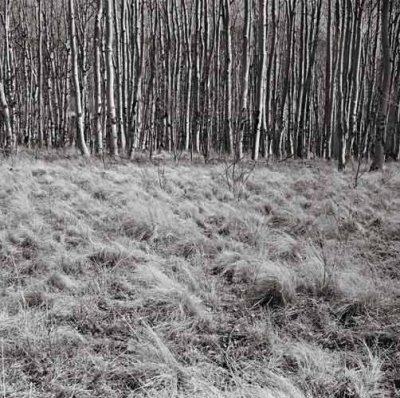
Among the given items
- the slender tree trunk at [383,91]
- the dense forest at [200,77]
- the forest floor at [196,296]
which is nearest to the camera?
the forest floor at [196,296]

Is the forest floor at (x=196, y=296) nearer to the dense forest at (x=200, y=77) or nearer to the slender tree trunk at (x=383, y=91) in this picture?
the dense forest at (x=200, y=77)

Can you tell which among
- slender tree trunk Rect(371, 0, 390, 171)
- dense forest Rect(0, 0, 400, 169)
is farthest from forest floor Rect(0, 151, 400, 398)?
slender tree trunk Rect(371, 0, 390, 171)

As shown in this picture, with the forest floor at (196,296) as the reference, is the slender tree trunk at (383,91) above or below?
above

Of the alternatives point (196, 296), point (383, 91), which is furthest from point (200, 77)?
point (196, 296)

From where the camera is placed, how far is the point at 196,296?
288cm

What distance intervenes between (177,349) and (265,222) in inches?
95.0

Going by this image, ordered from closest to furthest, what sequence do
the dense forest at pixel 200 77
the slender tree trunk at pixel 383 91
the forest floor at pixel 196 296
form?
the forest floor at pixel 196 296 < the slender tree trunk at pixel 383 91 < the dense forest at pixel 200 77

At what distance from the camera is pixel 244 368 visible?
2.09 m

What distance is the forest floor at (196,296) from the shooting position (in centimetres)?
202

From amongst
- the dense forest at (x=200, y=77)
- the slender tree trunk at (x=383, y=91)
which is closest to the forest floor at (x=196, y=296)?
the dense forest at (x=200, y=77)

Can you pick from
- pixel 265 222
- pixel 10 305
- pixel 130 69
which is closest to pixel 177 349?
pixel 10 305

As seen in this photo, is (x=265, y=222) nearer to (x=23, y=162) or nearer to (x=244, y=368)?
(x=244, y=368)

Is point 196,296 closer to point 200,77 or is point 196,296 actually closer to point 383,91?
point 383,91

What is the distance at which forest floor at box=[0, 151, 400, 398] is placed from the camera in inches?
79.5
